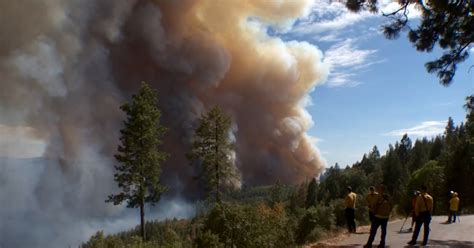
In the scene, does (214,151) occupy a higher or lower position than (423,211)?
higher

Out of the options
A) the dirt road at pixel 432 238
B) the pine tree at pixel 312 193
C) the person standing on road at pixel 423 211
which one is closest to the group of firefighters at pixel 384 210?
the person standing on road at pixel 423 211

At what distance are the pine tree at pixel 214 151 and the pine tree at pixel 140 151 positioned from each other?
349cm

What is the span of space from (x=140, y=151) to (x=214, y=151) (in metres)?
5.96

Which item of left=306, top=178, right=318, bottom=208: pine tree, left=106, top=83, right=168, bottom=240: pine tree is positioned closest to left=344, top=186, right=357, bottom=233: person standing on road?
left=106, top=83, right=168, bottom=240: pine tree

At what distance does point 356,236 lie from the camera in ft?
50.7

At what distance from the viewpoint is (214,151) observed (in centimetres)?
3388

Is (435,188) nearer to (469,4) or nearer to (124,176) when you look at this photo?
(124,176)

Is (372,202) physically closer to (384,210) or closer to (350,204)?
(384,210)

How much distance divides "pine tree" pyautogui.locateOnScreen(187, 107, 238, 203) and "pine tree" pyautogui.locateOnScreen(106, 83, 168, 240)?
3.49m

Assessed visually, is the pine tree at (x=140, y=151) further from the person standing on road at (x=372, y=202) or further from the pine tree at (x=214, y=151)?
the person standing on road at (x=372, y=202)

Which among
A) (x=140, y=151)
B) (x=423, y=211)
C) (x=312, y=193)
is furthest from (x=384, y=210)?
(x=312, y=193)

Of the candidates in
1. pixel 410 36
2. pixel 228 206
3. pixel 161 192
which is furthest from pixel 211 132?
pixel 410 36

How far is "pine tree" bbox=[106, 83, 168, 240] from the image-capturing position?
29.9 m

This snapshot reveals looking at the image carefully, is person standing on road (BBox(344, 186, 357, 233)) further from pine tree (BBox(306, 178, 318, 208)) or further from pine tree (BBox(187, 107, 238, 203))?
pine tree (BBox(306, 178, 318, 208))
